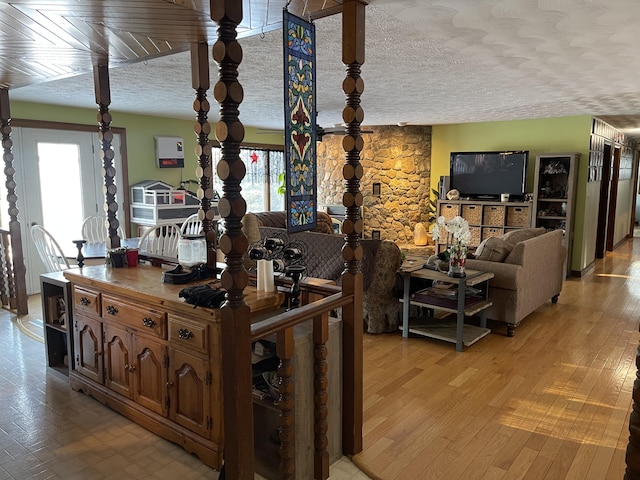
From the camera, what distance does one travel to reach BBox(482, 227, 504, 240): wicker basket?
726 cm

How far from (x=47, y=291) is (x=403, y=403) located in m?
2.64

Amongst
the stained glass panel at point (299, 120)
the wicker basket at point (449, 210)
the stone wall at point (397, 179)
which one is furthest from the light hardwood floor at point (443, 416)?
the stone wall at point (397, 179)

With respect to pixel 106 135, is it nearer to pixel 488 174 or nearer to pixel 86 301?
pixel 86 301

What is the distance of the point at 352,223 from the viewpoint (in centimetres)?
226

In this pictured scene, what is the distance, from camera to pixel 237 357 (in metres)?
1.66

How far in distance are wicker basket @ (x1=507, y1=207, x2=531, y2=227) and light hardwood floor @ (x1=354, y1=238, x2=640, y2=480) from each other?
2413 mm

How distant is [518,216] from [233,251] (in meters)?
6.42

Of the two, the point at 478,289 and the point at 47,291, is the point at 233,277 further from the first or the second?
the point at 478,289

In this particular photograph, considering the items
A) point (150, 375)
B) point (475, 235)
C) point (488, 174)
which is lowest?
point (150, 375)

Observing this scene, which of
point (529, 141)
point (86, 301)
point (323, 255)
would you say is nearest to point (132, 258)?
point (86, 301)

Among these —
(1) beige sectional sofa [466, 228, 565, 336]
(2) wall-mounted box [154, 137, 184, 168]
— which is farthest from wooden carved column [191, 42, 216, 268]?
(2) wall-mounted box [154, 137, 184, 168]

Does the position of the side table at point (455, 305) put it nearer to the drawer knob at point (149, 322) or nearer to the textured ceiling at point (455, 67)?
the textured ceiling at point (455, 67)

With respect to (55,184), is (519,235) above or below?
below

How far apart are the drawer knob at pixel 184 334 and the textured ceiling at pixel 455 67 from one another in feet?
6.13
